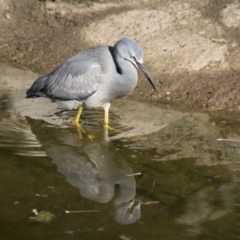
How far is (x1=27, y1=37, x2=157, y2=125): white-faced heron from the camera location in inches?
295

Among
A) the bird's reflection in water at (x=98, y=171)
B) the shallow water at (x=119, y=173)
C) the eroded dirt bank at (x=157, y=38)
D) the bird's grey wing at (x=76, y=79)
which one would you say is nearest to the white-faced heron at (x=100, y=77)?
the bird's grey wing at (x=76, y=79)

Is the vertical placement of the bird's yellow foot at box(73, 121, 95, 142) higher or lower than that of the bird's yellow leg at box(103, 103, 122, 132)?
lower

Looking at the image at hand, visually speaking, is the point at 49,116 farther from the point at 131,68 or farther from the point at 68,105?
the point at 131,68

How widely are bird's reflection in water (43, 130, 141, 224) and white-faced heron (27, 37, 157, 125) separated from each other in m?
0.51

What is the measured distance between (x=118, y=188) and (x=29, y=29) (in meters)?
5.09

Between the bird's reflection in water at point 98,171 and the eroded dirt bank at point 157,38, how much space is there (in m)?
1.72

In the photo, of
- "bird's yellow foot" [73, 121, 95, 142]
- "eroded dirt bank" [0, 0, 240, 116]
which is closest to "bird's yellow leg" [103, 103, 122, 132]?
"bird's yellow foot" [73, 121, 95, 142]

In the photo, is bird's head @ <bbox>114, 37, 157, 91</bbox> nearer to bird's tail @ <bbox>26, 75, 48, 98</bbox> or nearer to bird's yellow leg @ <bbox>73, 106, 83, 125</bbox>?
bird's yellow leg @ <bbox>73, 106, 83, 125</bbox>

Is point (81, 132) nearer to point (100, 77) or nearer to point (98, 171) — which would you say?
point (100, 77)

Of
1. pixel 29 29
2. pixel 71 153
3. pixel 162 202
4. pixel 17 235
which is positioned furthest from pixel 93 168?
pixel 29 29

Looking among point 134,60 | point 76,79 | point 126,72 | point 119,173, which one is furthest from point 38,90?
point 119,173

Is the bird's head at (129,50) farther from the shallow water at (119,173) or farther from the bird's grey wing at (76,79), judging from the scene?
the shallow water at (119,173)

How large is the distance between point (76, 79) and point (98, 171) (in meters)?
1.67

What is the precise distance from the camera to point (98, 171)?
21.2ft
